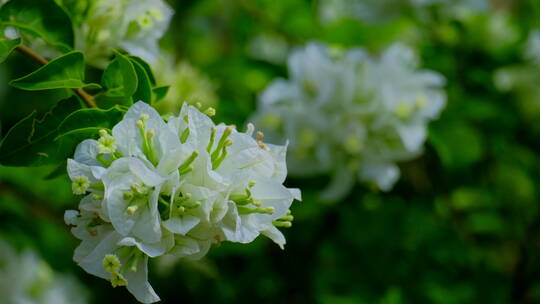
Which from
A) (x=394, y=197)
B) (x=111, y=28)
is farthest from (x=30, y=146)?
(x=394, y=197)

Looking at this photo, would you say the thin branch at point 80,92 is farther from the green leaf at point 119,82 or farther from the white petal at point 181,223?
the white petal at point 181,223

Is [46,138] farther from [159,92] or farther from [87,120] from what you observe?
[159,92]

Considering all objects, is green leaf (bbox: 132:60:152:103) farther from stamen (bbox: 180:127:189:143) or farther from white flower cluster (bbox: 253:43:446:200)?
white flower cluster (bbox: 253:43:446:200)

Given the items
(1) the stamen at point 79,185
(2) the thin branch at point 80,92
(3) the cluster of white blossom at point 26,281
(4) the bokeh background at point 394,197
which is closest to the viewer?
(1) the stamen at point 79,185

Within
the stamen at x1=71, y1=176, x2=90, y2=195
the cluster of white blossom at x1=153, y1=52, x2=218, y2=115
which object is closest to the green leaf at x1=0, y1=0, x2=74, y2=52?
the stamen at x1=71, y1=176, x2=90, y2=195

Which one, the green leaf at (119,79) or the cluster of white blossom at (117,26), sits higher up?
the green leaf at (119,79)

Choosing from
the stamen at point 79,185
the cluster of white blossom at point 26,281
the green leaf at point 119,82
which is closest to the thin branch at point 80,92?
the green leaf at point 119,82

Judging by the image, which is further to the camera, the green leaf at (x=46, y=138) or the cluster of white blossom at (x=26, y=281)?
the cluster of white blossom at (x=26, y=281)
